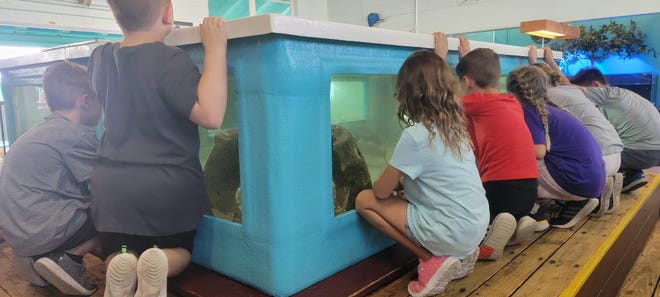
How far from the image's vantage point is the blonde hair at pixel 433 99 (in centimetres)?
155

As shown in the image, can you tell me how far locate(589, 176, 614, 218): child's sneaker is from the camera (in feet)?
8.27

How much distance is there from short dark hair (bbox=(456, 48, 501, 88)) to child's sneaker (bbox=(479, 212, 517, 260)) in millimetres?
603

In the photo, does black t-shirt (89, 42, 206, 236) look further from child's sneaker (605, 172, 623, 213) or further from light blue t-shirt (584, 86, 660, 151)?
light blue t-shirt (584, 86, 660, 151)

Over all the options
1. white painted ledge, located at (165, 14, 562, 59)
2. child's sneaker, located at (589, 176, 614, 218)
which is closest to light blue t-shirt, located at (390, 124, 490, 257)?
white painted ledge, located at (165, 14, 562, 59)

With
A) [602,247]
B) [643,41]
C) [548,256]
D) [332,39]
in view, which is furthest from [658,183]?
[643,41]

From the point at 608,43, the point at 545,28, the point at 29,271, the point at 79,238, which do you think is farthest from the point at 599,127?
the point at 608,43

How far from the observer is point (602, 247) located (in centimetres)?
204

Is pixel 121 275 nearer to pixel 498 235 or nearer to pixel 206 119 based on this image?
pixel 206 119

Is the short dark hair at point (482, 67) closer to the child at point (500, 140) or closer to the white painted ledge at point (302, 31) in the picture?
the child at point (500, 140)

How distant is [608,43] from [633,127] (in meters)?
6.68

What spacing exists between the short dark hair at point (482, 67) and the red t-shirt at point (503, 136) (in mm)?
67

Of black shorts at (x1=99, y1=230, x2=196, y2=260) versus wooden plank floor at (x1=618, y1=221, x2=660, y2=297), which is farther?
wooden plank floor at (x1=618, y1=221, x2=660, y2=297)

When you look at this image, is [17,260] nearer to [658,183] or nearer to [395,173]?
[395,173]

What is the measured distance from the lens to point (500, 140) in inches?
79.4
